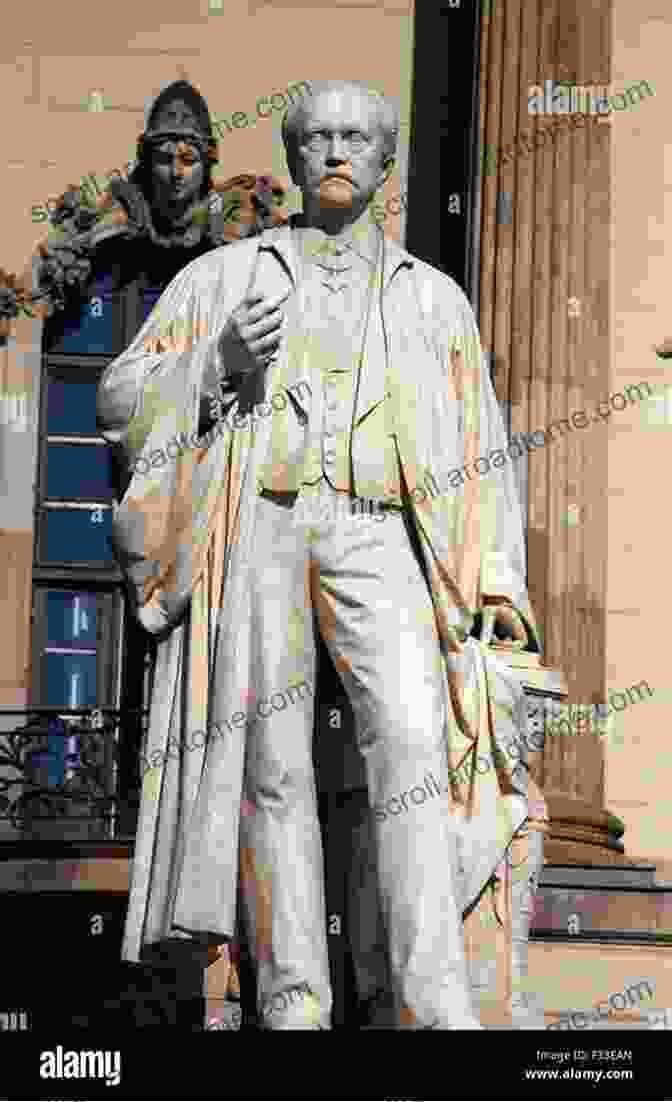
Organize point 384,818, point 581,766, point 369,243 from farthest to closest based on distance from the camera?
1. point 581,766
2. point 369,243
3. point 384,818

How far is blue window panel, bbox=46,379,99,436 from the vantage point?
78.3 feet

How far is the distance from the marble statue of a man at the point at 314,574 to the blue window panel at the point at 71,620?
9153mm

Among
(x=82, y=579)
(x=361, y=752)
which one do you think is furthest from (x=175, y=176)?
(x=361, y=752)

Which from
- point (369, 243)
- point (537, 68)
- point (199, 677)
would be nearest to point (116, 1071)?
point (199, 677)

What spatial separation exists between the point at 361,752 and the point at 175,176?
398 inches

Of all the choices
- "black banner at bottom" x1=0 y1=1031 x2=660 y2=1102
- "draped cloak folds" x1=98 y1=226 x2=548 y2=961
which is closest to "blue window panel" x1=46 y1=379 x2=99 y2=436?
"draped cloak folds" x1=98 y1=226 x2=548 y2=961

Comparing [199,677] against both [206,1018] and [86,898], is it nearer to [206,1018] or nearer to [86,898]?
[206,1018]

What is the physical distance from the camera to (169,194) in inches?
931

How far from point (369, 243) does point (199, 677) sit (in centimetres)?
165

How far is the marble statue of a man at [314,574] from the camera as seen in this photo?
13.7 meters

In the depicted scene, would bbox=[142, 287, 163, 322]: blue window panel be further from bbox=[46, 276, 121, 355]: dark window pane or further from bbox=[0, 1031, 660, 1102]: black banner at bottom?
bbox=[0, 1031, 660, 1102]: black banner at bottom

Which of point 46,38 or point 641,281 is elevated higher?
point 46,38

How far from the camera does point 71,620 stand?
78.1ft

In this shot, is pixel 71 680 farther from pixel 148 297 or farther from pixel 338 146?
pixel 338 146
